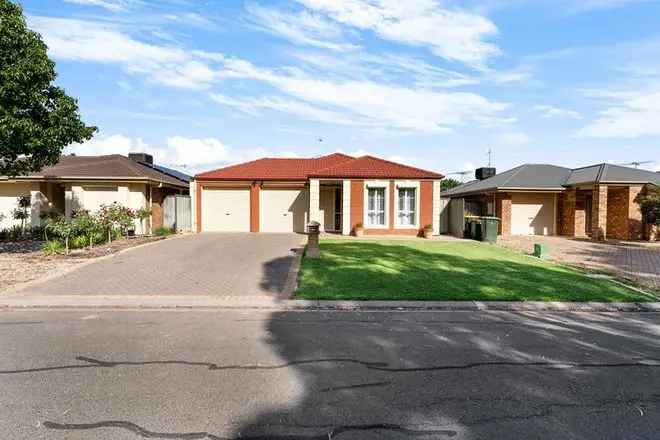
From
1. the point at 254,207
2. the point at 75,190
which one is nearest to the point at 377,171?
the point at 254,207

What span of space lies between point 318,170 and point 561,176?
14.2 metres

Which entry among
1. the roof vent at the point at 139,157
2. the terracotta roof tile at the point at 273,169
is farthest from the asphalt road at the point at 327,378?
the roof vent at the point at 139,157

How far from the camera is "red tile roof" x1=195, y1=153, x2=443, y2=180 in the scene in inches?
832

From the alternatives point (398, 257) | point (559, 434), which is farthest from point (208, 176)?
point (559, 434)

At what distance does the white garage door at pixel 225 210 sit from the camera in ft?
75.3

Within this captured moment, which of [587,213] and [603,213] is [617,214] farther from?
[603,213]

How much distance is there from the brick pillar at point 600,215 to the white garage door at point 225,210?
17.1 m

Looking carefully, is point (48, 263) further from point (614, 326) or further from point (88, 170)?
point (614, 326)

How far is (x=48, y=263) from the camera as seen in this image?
39.8 feet

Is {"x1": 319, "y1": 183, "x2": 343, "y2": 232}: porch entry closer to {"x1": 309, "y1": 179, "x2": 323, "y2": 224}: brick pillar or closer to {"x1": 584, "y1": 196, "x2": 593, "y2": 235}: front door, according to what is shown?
{"x1": 309, "y1": 179, "x2": 323, "y2": 224}: brick pillar

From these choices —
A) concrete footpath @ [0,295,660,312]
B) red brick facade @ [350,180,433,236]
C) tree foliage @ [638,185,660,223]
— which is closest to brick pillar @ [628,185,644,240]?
tree foliage @ [638,185,660,223]

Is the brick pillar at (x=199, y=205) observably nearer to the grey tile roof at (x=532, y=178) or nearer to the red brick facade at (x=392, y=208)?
the red brick facade at (x=392, y=208)

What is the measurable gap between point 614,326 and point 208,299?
6.96 m

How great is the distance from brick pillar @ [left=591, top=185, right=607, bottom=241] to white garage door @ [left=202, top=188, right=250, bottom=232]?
17.1 metres
